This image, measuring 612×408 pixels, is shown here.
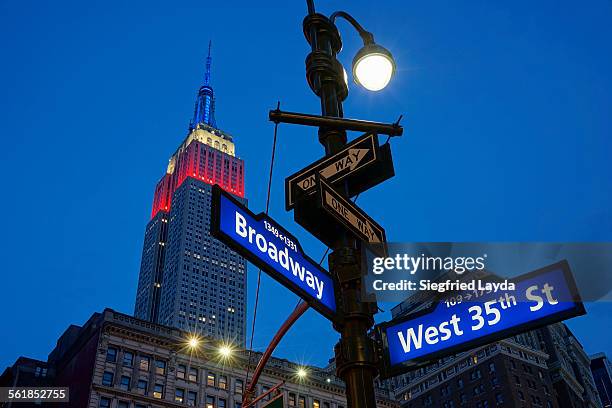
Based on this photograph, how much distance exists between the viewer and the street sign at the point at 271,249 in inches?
248

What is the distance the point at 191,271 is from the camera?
533ft

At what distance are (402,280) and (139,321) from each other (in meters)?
60.7

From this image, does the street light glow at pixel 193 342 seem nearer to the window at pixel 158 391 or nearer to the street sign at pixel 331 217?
the window at pixel 158 391

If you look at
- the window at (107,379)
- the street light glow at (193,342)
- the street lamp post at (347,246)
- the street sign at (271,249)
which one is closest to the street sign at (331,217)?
the street lamp post at (347,246)

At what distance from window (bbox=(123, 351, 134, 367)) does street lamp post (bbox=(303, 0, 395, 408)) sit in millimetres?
57207

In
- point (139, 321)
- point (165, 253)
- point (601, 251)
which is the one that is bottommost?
point (601, 251)

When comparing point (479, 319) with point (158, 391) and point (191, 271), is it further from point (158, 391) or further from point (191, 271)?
point (191, 271)

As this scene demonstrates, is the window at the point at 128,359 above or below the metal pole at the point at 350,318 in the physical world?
above

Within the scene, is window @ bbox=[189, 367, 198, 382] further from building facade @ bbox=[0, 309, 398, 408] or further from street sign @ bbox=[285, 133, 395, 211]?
street sign @ bbox=[285, 133, 395, 211]

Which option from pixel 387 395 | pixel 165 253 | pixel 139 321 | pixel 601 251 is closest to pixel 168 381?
pixel 139 321

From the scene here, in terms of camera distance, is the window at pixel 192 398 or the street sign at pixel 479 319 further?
the window at pixel 192 398

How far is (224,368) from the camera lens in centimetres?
6700

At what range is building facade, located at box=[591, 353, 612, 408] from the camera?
185 meters

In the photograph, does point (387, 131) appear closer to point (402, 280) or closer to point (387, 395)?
point (402, 280)
